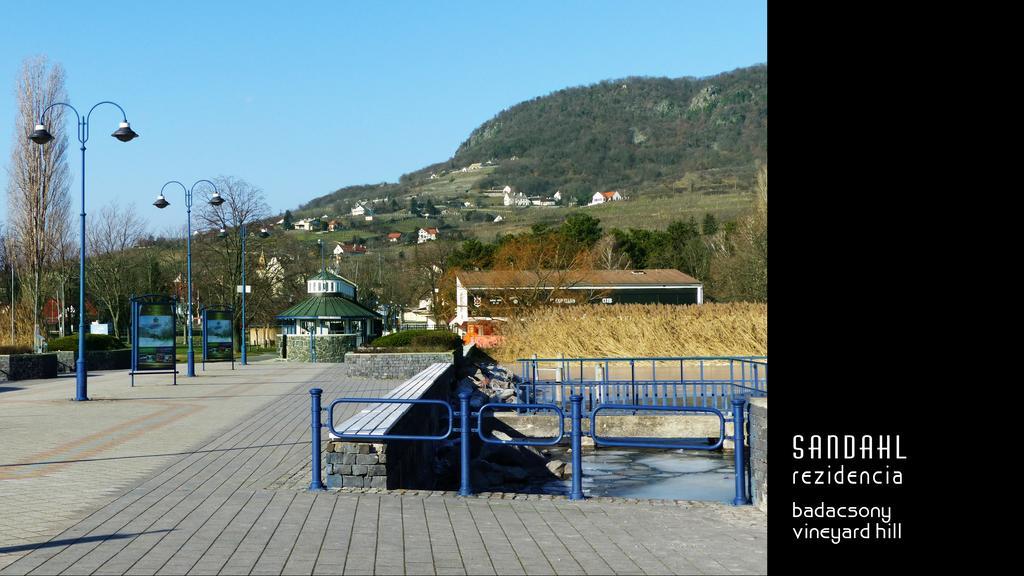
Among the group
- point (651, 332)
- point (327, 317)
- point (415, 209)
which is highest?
point (415, 209)

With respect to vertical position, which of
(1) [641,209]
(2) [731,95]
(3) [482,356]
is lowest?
(3) [482,356]

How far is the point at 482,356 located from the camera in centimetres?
3972

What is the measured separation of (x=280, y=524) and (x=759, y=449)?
14.6 ft

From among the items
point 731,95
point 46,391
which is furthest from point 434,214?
point 46,391

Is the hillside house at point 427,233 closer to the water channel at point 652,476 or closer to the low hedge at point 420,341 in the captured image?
the low hedge at point 420,341

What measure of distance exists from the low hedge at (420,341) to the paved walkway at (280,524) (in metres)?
17.7

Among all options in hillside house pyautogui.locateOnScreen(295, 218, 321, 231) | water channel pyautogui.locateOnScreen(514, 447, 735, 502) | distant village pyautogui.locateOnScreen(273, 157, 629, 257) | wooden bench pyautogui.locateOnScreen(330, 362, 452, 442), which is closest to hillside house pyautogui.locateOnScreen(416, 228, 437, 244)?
distant village pyautogui.locateOnScreen(273, 157, 629, 257)

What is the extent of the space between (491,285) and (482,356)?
13.4 m

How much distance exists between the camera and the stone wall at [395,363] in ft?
96.1

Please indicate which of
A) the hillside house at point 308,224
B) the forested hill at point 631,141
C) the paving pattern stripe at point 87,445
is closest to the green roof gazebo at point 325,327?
the paving pattern stripe at point 87,445

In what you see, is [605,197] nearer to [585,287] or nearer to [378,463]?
[585,287]

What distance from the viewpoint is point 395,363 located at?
1159 inches

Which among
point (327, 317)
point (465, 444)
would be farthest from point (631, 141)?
point (465, 444)
